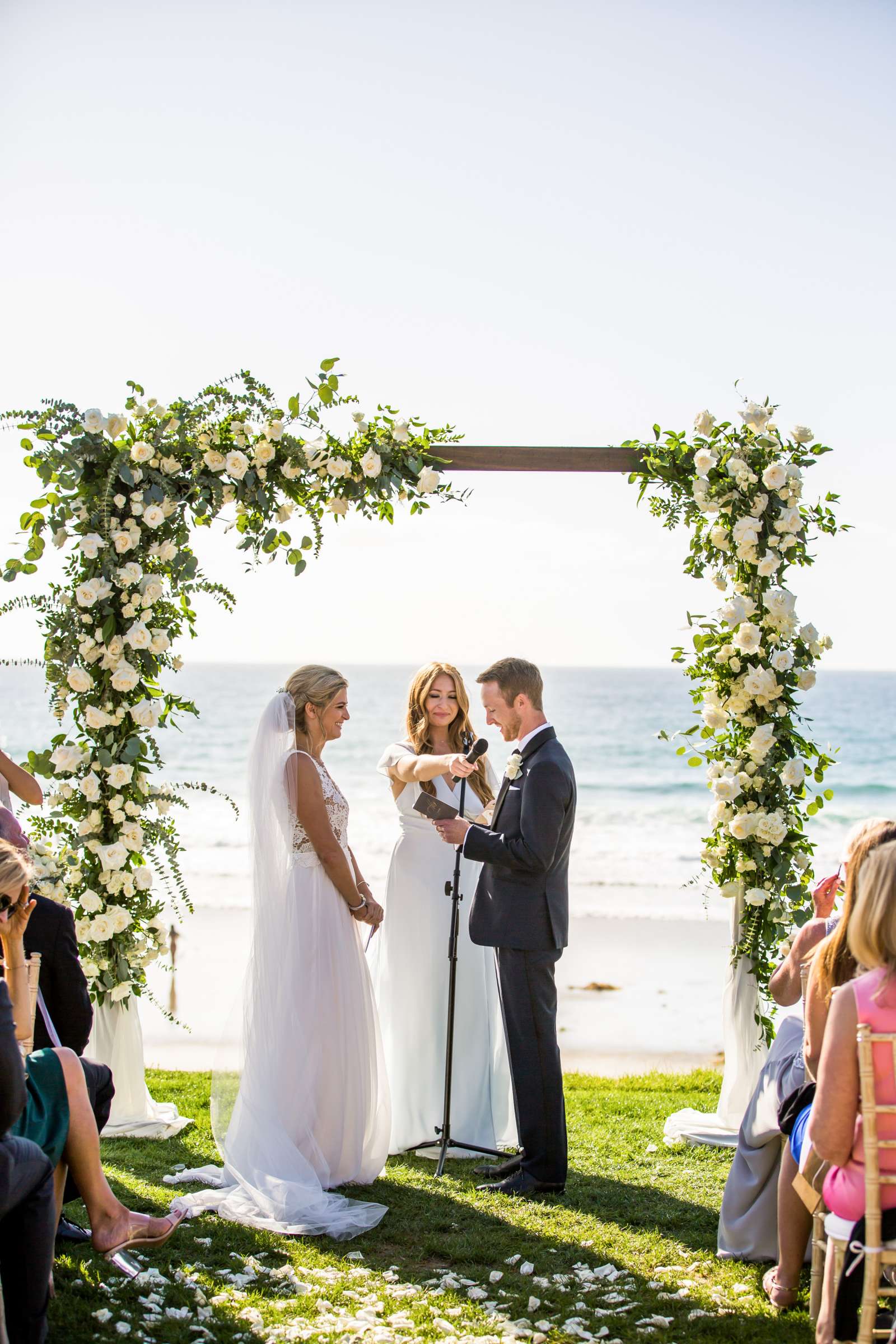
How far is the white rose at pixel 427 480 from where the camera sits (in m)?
5.36

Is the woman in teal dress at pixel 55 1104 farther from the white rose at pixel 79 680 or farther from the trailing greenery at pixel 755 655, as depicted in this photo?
the trailing greenery at pixel 755 655

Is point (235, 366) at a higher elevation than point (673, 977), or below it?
higher

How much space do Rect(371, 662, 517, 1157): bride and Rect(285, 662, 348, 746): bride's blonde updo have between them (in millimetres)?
549

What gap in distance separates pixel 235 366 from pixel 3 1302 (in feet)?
12.5

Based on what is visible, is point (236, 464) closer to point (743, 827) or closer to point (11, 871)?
point (11, 871)

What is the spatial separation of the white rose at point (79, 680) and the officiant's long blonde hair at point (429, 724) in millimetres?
1445

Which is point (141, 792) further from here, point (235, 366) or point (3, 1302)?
point (3, 1302)

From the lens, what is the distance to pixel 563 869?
4.88m

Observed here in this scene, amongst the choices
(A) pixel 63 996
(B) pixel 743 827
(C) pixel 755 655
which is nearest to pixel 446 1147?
(B) pixel 743 827

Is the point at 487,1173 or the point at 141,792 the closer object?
the point at 487,1173

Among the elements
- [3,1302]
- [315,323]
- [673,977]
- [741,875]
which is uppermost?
[315,323]

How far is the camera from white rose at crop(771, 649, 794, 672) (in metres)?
5.29

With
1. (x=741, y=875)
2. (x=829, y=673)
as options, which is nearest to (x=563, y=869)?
(x=741, y=875)

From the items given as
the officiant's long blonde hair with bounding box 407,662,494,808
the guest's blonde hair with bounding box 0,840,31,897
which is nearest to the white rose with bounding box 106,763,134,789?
the officiant's long blonde hair with bounding box 407,662,494,808
